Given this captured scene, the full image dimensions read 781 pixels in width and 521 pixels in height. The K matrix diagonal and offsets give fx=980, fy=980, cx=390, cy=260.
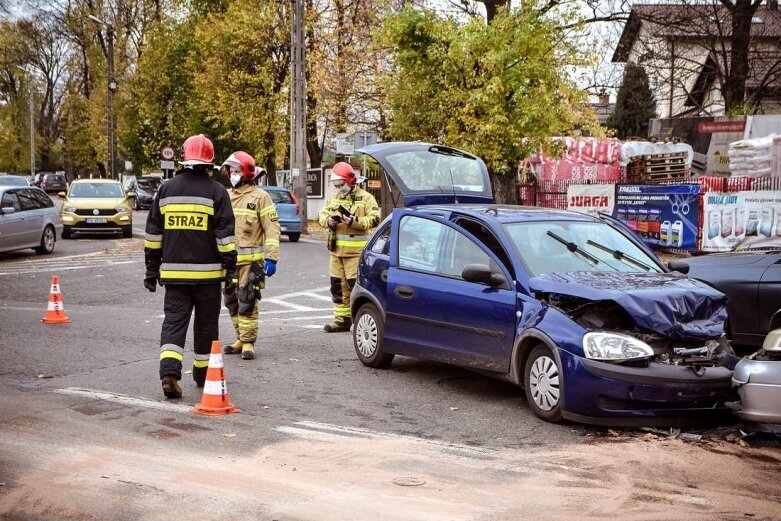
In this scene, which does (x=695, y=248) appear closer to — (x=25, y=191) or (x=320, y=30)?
(x=25, y=191)

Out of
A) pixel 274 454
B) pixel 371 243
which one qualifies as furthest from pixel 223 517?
pixel 371 243

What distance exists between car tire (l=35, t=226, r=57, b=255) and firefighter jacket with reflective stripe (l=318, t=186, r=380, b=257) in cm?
1361

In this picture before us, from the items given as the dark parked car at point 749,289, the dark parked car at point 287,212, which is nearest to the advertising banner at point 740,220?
the dark parked car at point 287,212

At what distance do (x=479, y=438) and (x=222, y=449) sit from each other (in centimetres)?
178

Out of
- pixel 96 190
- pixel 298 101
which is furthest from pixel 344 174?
pixel 298 101

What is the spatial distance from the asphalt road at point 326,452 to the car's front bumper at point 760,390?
29 cm

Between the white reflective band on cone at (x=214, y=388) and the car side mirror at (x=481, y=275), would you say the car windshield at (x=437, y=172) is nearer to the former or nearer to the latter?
the car side mirror at (x=481, y=275)

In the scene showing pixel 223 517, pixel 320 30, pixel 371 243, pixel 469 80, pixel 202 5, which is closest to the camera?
pixel 223 517

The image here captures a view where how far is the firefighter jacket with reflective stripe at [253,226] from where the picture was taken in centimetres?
970

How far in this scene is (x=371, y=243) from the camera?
980 cm

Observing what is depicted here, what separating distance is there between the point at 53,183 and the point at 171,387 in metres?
73.2

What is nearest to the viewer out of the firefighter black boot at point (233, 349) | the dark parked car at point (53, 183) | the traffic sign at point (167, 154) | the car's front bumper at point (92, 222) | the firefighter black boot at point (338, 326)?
the firefighter black boot at point (233, 349)

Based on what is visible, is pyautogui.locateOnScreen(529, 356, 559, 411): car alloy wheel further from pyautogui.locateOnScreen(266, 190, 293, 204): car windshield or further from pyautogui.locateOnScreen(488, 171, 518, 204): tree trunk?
pyautogui.locateOnScreen(266, 190, 293, 204): car windshield

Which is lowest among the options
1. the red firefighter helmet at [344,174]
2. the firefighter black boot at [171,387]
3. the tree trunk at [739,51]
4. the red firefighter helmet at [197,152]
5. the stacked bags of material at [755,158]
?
the firefighter black boot at [171,387]
